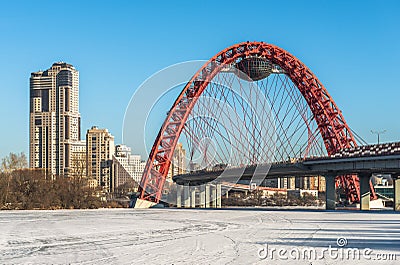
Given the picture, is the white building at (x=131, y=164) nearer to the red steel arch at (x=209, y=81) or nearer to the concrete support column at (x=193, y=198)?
the concrete support column at (x=193, y=198)

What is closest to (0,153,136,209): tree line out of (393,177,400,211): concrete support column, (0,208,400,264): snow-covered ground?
(393,177,400,211): concrete support column

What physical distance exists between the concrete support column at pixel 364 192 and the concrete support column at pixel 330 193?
278cm

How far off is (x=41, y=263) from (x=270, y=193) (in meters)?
124

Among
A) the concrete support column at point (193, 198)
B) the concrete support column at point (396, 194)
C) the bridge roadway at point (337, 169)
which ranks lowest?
the concrete support column at point (193, 198)

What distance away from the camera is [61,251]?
2011cm

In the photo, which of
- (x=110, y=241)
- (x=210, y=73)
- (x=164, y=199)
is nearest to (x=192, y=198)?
(x=164, y=199)

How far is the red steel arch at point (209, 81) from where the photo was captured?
78.1 m

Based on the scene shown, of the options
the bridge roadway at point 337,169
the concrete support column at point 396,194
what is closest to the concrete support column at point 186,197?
the bridge roadway at point 337,169

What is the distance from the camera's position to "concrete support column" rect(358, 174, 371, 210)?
6228cm

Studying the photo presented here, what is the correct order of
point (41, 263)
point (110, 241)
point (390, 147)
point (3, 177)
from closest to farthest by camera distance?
point (41, 263) → point (110, 241) → point (390, 147) → point (3, 177)

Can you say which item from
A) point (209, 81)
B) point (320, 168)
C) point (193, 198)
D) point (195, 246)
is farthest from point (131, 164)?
point (195, 246)

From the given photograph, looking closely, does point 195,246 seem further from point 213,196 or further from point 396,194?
point 213,196

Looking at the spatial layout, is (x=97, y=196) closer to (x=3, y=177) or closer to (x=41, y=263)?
(x=3, y=177)

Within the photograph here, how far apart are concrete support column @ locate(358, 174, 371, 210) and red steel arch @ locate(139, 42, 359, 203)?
9921 mm
